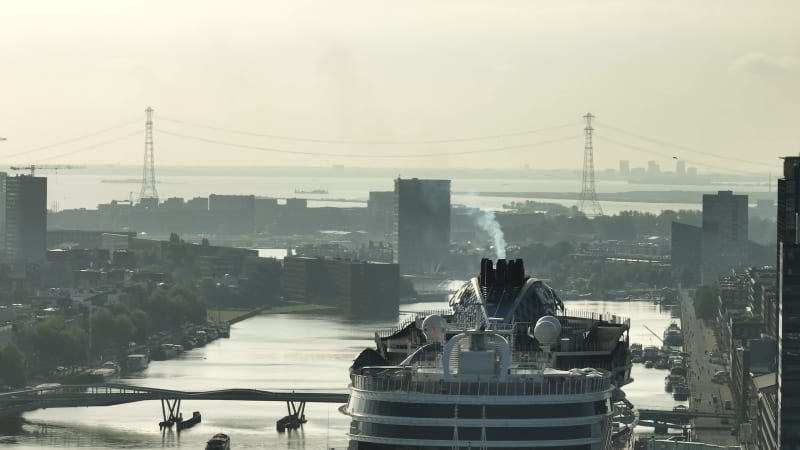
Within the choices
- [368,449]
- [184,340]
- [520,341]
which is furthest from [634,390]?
[368,449]

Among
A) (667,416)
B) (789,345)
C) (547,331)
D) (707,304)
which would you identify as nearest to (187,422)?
(667,416)

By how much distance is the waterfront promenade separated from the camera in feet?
280

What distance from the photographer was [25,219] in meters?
180

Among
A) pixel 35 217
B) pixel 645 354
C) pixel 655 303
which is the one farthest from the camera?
pixel 35 217

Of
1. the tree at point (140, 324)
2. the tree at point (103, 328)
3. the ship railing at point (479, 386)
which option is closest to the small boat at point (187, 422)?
the tree at point (103, 328)

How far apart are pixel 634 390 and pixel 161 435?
21.7 metres

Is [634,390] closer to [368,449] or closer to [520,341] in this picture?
[520,341]

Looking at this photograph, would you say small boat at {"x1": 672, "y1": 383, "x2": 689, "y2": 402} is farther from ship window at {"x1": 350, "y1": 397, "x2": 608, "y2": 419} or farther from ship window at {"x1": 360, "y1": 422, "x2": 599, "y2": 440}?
ship window at {"x1": 360, "y1": 422, "x2": 599, "y2": 440}

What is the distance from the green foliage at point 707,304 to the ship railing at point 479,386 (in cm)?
9870

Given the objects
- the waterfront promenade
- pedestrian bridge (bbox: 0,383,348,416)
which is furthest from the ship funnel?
pedestrian bridge (bbox: 0,383,348,416)

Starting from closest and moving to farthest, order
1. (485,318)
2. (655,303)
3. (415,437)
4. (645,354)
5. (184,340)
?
(415,437), (485,318), (645,354), (184,340), (655,303)

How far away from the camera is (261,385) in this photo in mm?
99625

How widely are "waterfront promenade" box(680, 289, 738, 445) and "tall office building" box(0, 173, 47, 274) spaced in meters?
42.5

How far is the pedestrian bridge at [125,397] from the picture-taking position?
3531 inches
